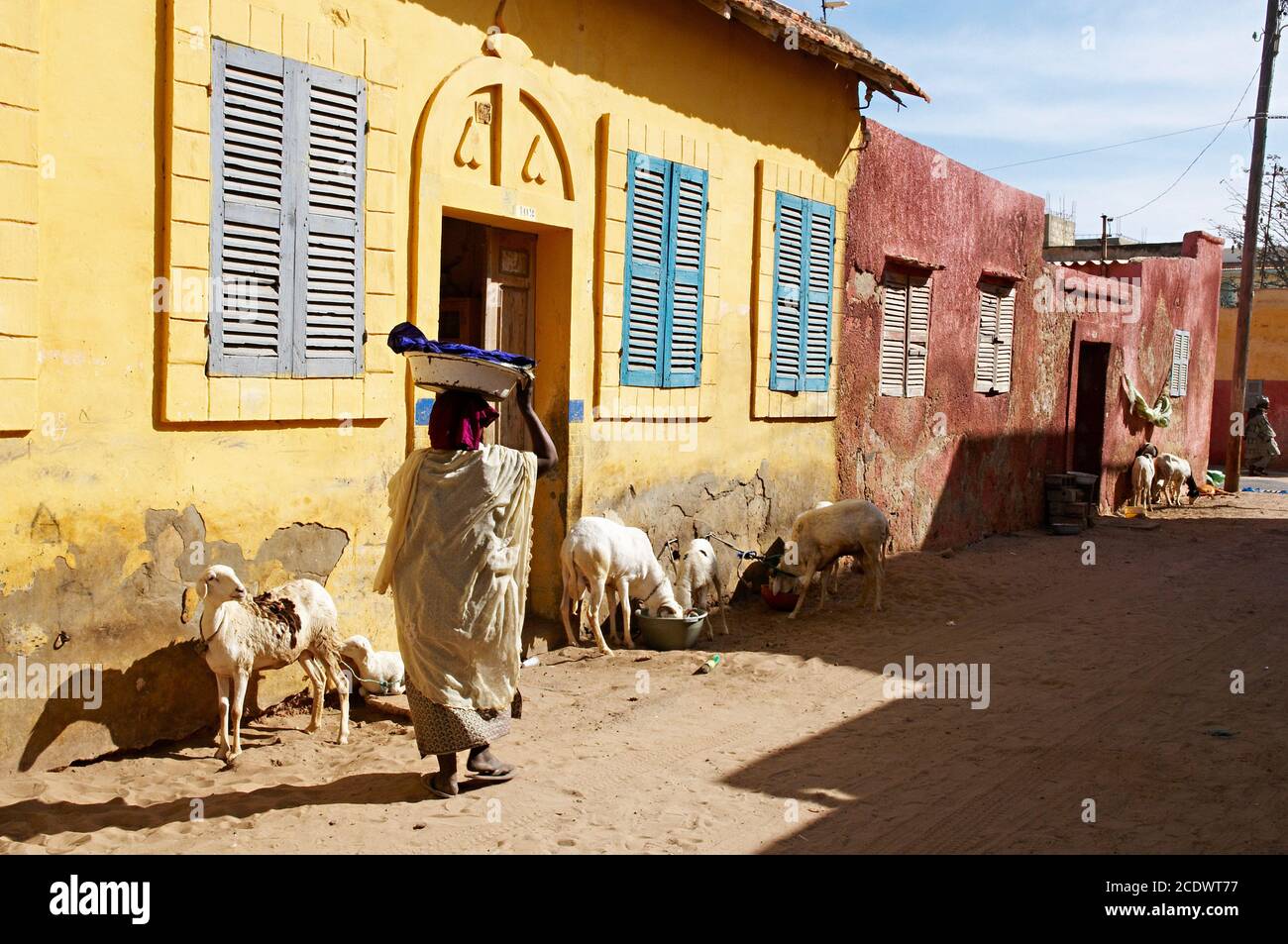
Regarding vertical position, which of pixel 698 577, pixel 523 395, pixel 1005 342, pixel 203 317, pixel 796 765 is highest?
pixel 1005 342

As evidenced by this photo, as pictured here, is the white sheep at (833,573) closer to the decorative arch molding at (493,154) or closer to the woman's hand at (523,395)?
the decorative arch molding at (493,154)

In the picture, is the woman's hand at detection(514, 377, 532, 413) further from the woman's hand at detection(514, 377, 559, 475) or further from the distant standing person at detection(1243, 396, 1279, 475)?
the distant standing person at detection(1243, 396, 1279, 475)

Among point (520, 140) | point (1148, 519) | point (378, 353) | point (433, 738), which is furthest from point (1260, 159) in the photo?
point (433, 738)

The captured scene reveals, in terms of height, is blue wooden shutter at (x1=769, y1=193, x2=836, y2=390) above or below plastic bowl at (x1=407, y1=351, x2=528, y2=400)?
above

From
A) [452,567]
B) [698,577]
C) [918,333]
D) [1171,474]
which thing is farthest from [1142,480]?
[452,567]

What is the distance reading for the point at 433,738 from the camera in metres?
5.09

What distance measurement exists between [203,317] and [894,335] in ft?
26.5

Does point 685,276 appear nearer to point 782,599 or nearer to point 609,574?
point 609,574

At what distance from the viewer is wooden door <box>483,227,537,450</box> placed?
26.2ft

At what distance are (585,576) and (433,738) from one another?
2.88m

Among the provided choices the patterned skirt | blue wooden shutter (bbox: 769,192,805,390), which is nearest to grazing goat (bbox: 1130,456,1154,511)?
blue wooden shutter (bbox: 769,192,805,390)

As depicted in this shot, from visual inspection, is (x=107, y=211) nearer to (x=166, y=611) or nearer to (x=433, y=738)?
(x=166, y=611)

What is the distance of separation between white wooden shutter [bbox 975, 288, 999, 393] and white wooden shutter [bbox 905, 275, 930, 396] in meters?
1.44

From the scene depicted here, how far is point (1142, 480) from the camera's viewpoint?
1777cm
